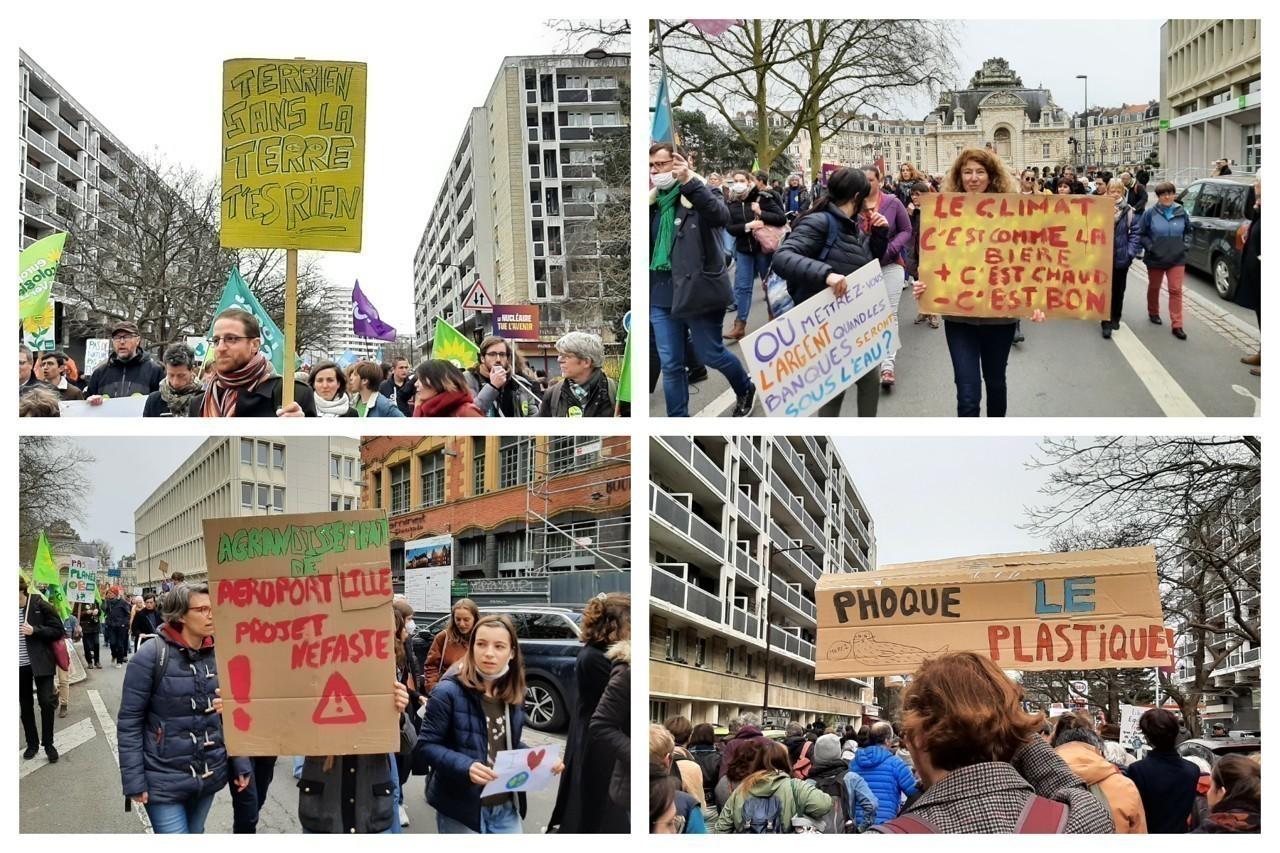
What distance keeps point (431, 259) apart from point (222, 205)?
6.94 ft

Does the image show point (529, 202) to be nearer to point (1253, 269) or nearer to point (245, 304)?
point (245, 304)

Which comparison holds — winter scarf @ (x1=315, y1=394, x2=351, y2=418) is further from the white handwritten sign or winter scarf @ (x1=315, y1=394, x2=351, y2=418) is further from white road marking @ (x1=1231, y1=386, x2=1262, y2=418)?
white road marking @ (x1=1231, y1=386, x2=1262, y2=418)

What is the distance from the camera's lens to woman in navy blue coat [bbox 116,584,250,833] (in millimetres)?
4398

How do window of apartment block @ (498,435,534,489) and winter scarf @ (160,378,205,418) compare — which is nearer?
window of apartment block @ (498,435,534,489)

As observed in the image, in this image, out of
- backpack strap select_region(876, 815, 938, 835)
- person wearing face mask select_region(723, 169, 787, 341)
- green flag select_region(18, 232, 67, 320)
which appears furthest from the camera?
green flag select_region(18, 232, 67, 320)

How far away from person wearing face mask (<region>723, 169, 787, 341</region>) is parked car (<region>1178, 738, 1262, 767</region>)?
2585 mm

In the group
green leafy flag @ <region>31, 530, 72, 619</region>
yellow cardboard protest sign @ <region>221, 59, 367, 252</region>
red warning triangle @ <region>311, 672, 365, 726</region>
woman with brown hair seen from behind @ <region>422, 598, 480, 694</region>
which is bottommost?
red warning triangle @ <region>311, 672, 365, 726</region>

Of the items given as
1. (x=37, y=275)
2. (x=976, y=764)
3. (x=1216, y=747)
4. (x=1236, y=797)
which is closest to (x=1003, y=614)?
(x=1236, y=797)


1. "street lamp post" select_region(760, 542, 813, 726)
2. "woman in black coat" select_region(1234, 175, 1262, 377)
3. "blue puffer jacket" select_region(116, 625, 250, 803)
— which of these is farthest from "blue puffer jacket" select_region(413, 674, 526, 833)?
"woman in black coat" select_region(1234, 175, 1262, 377)

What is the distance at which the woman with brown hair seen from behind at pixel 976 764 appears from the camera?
2.53m

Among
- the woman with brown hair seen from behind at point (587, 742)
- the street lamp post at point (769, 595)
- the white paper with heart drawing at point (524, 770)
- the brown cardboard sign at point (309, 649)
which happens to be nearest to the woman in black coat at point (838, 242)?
the street lamp post at point (769, 595)

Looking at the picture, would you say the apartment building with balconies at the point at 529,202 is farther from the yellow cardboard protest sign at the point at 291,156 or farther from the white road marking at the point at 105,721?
the white road marking at the point at 105,721
